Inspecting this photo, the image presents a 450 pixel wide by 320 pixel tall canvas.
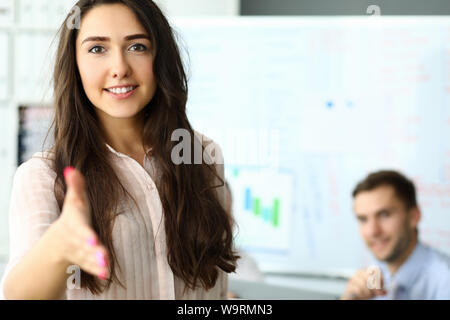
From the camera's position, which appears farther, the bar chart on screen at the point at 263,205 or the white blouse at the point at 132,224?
the bar chart on screen at the point at 263,205

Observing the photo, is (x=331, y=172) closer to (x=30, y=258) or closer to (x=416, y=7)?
(x=416, y=7)

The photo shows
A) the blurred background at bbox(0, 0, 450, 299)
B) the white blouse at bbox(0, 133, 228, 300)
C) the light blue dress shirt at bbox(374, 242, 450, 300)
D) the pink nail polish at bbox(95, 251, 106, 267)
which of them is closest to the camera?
the pink nail polish at bbox(95, 251, 106, 267)

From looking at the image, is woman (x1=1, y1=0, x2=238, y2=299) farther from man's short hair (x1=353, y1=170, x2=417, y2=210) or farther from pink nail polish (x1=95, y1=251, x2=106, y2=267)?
man's short hair (x1=353, y1=170, x2=417, y2=210)

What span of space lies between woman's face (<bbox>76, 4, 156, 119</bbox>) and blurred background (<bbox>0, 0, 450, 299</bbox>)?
902 millimetres

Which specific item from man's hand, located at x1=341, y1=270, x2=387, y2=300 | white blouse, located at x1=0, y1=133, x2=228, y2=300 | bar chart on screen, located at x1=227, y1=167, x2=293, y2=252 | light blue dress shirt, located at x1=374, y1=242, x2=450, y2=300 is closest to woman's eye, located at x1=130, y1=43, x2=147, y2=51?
white blouse, located at x1=0, y1=133, x2=228, y2=300

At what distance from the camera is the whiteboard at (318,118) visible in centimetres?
140

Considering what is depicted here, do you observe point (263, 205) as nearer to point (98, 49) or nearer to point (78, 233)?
point (98, 49)

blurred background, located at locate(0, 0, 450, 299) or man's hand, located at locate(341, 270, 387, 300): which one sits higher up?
blurred background, located at locate(0, 0, 450, 299)

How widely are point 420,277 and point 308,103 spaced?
525 mm

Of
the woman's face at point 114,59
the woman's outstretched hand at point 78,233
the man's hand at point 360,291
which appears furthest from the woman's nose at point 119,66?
the man's hand at point 360,291

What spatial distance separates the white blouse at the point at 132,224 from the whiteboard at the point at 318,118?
0.90 m

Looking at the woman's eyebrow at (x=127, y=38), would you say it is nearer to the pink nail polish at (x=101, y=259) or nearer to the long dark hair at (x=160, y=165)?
the long dark hair at (x=160, y=165)

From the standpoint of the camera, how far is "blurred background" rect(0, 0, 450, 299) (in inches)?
55.0
